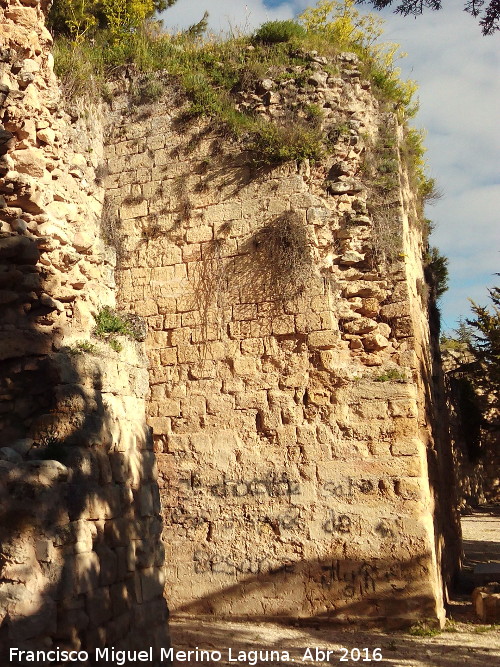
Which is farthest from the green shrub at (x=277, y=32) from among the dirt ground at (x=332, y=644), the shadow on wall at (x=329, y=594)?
the dirt ground at (x=332, y=644)

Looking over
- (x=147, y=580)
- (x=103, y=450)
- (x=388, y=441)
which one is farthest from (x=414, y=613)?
(x=103, y=450)

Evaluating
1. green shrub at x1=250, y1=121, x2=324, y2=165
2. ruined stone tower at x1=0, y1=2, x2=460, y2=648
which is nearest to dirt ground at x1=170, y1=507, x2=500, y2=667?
ruined stone tower at x1=0, y1=2, x2=460, y2=648

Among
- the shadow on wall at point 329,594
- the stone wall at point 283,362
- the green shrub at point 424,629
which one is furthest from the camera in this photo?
the stone wall at point 283,362

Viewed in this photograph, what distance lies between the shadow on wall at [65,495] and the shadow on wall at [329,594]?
289 cm

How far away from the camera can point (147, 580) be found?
4.96 metres

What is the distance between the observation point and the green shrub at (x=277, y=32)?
9609mm

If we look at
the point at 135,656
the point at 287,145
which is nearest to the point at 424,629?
the point at 135,656

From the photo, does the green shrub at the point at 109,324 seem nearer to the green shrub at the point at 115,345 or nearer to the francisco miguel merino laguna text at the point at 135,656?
the green shrub at the point at 115,345

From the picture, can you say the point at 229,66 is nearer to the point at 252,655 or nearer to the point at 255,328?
the point at 255,328

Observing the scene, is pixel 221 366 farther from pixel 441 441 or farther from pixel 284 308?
pixel 441 441

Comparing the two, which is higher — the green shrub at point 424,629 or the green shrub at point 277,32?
the green shrub at point 277,32

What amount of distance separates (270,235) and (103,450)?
4430 millimetres

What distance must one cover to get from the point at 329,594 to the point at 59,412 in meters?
4.26

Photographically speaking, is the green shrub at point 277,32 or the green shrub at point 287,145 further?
the green shrub at point 277,32
